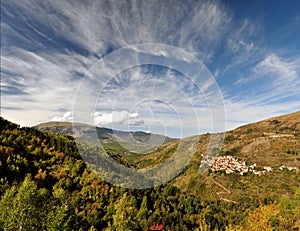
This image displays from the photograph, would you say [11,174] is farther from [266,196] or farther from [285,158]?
[285,158]

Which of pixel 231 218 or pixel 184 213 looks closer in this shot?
pixel 184 213

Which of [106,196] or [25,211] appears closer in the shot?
[25,211]

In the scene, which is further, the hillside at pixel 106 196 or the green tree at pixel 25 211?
the hillside at pixel 106 196

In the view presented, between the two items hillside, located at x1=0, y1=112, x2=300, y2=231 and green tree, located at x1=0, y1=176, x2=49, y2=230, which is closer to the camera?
green tree, located at x1=0, y1=176, x2=49, y2=230

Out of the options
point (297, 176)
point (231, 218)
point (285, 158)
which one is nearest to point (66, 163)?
point (231, 218)

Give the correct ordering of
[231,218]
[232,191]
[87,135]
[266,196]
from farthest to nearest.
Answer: [232,191] → [266,196] → [231,218] → [87,135]

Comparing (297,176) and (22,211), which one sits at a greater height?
(22,211)

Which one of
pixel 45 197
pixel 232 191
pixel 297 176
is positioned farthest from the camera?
pixel 232 191

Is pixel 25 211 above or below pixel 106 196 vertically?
above
